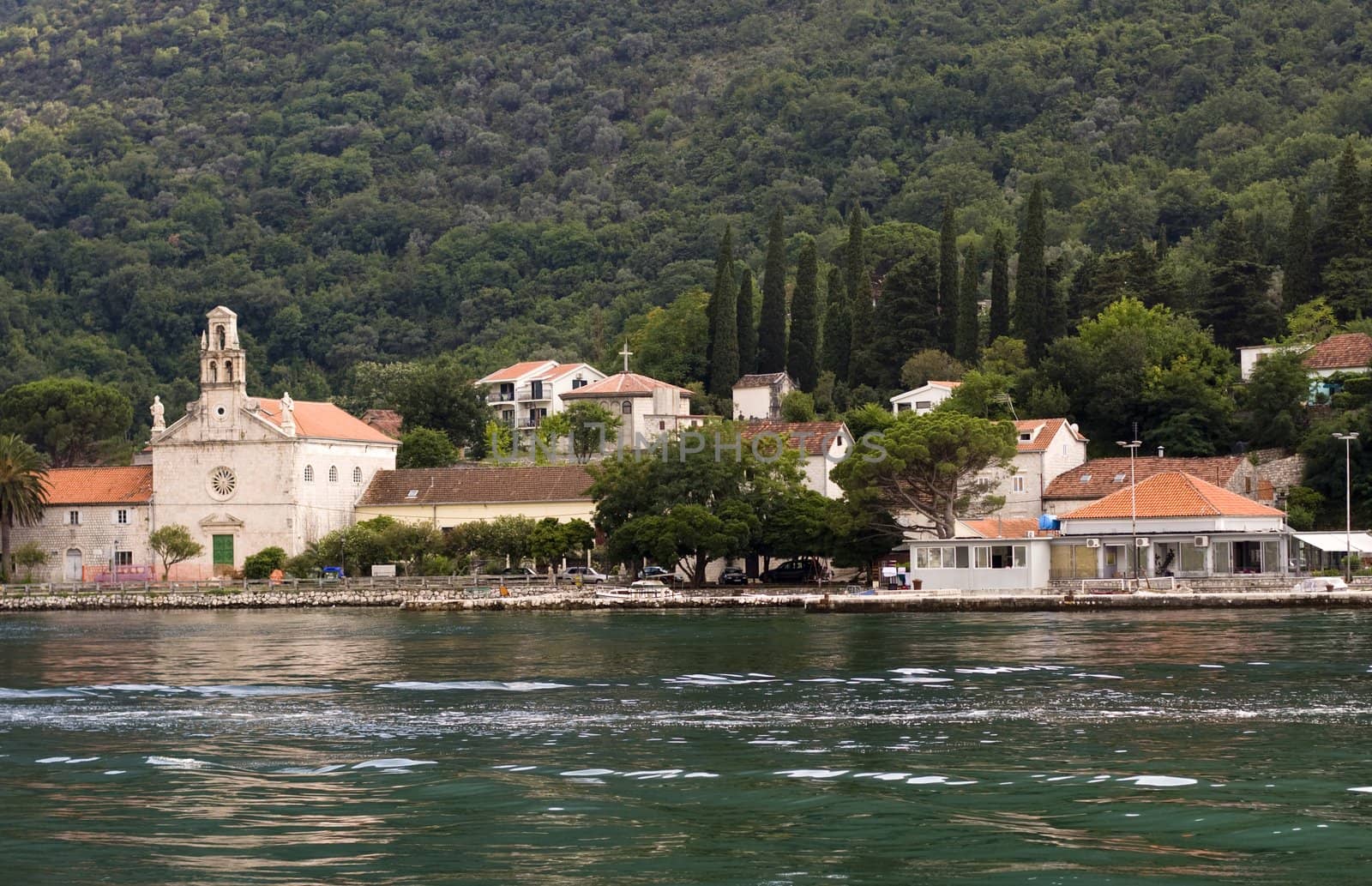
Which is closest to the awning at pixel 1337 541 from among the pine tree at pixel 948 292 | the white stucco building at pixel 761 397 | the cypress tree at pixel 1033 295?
the cypress tree at pixel 1033 295

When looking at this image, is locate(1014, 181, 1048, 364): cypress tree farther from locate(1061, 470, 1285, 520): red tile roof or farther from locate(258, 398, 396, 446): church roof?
locate(258, 398, 396, 446): church roof

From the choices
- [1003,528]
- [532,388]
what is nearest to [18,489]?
[532,388]

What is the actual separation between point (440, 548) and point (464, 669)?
1358 inches

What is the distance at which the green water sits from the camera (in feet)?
67.8

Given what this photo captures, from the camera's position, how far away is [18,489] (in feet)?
250

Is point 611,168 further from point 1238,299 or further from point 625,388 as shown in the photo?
point 1238,299

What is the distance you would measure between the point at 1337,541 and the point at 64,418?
63.0 metres

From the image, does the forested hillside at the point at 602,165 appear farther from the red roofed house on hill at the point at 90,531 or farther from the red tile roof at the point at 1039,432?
the red roofed house on hill at the point at 90,531

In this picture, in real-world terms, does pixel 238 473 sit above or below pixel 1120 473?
above

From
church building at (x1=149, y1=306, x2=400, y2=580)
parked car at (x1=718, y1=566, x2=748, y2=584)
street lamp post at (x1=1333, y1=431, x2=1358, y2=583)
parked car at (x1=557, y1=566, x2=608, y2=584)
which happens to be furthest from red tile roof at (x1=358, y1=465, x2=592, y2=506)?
street lamp post at (x1=1333, y1=431, x2=1358, y2=583)

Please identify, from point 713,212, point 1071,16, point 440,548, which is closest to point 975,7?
point 1071,16

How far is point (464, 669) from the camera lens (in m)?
41.2

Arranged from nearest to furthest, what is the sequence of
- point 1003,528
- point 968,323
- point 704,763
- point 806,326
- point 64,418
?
point 704,763 → point 1003,528 → point 968,323 → point 806,326 → point 64,418

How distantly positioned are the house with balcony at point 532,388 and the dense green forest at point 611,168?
A: 2226mm
